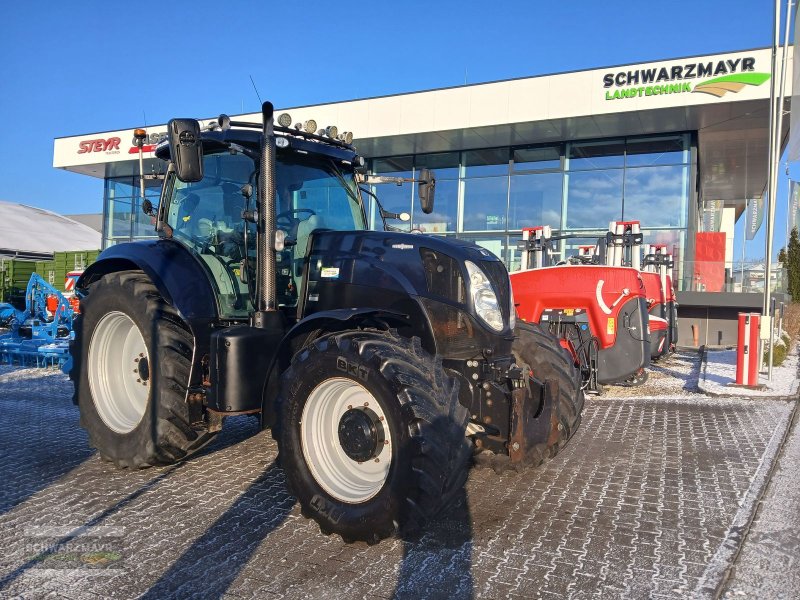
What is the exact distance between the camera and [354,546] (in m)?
3.62

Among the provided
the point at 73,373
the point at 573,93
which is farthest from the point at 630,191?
the point at 73,373

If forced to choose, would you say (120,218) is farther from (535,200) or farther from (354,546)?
(354,546)

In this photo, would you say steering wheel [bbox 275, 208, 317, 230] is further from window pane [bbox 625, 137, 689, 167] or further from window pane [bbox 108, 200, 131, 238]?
window pane [bbox 108, 200, 131, 238]

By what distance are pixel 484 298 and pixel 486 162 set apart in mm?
15806

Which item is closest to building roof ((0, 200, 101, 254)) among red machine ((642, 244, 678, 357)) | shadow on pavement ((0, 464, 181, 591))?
red machine ((642, 244, 678, 357))

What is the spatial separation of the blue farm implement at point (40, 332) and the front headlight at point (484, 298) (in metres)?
8.00

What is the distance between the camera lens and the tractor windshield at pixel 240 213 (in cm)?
486

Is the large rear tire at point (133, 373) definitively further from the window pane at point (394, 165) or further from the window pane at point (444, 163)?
the window pane at point (394, 165)

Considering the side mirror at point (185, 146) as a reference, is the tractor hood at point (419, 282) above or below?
below

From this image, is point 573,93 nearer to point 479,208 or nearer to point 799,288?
point 479,208

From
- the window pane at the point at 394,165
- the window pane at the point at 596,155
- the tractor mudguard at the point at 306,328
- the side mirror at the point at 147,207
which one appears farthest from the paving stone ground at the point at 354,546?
the window pane at the point at 394,165

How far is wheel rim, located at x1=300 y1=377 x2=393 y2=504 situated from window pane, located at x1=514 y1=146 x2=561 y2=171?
15.9 m

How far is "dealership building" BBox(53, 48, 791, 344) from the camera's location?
50.4 feet

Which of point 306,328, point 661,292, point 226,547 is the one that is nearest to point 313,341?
point 306,328
